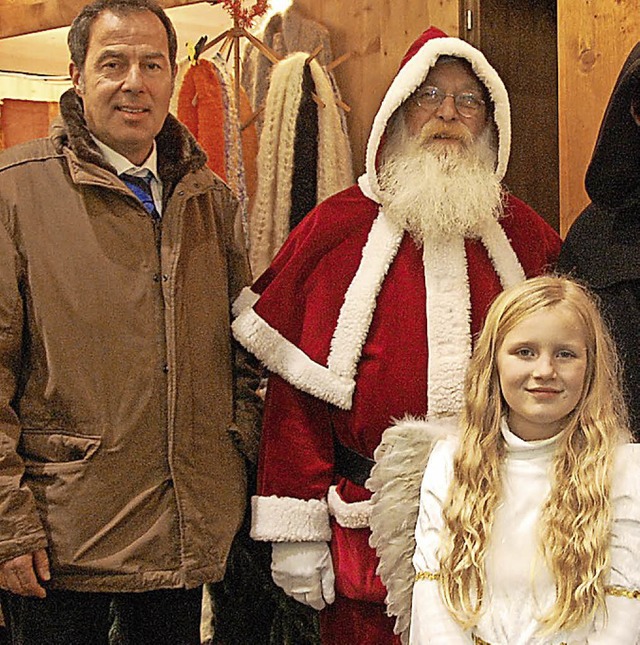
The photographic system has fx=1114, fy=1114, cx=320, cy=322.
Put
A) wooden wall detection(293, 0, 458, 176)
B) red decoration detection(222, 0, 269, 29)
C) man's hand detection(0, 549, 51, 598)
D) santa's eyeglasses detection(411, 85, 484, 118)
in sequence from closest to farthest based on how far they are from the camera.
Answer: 1. man's hand detection(0, 549, 51, 598)
2. santa's eyeglasses detection(411, 85, 484, 118)
3. red decoration detection(222, 0, 269, 29)
4. wooden wall detection(293, 0, 458, 176)

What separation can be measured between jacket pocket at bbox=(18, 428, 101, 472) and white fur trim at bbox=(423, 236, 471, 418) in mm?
683

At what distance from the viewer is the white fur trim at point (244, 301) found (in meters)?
2.41

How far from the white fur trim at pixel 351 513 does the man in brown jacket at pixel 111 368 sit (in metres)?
0.21

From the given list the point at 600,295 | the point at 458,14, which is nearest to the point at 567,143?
the point at 458,14

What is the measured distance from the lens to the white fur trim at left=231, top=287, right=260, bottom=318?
2.41 m

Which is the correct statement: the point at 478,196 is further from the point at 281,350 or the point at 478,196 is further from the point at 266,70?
the point at 266,70

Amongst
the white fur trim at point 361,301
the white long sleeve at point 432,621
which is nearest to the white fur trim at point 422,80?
the white fur trim at point 361,301

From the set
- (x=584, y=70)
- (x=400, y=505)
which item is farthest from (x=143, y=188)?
(x=584, y=70)

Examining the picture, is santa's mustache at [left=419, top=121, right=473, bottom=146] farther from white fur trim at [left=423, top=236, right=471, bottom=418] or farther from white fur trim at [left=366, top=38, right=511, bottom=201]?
white fur trim at [left=423, top=236, right=471, bottom=418]

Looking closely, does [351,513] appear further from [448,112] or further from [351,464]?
[448,112]

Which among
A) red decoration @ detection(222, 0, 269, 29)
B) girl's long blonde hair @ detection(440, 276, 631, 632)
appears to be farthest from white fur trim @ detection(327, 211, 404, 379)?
red decoration @ detection(222, 0, 269, 29)

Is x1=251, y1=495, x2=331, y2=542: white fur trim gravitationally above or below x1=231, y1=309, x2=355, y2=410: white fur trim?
below

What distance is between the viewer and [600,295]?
7.34 feet

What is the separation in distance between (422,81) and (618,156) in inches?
17.4
